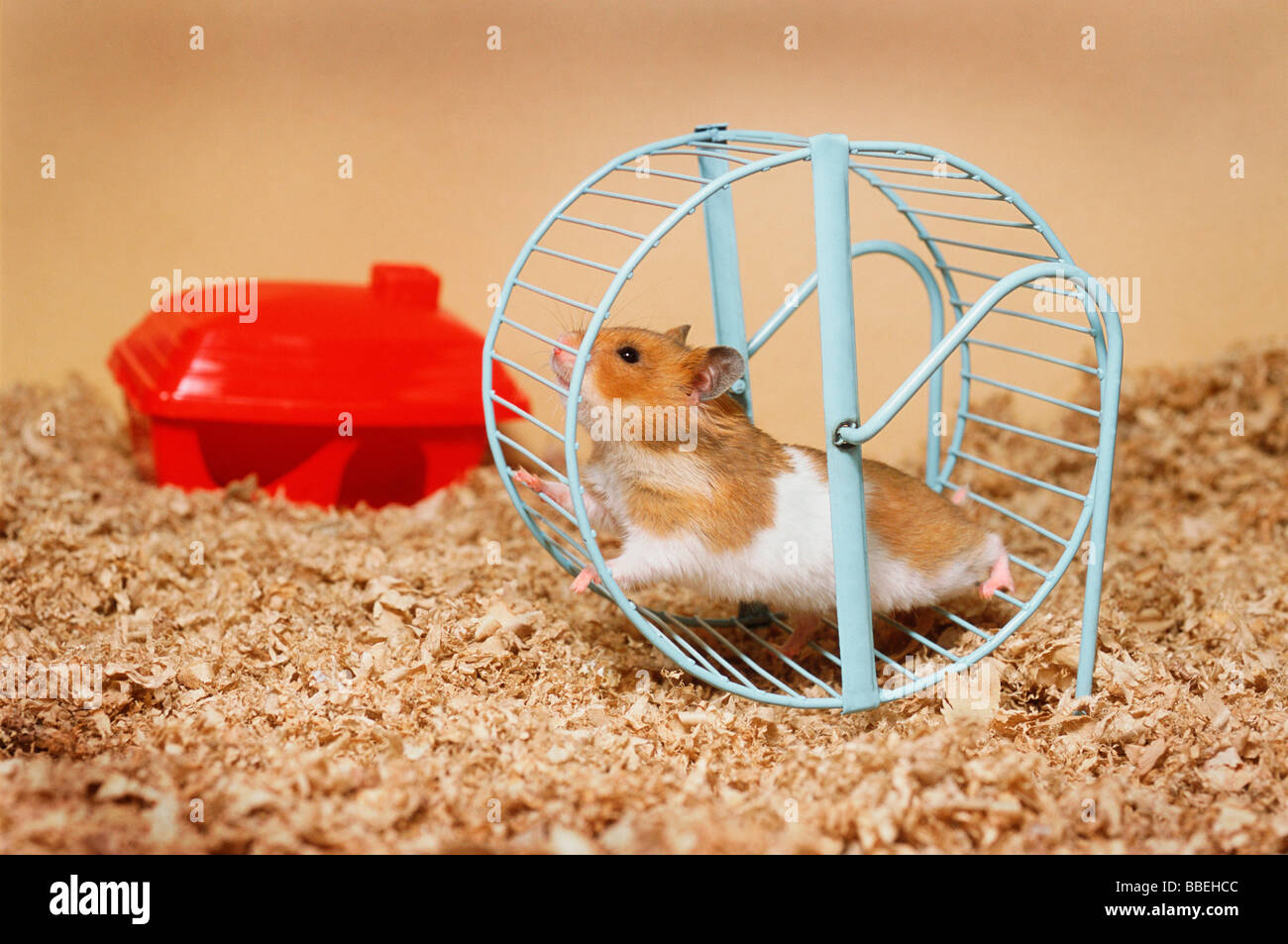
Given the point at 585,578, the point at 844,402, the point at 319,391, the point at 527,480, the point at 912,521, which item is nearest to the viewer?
the point at 844,402

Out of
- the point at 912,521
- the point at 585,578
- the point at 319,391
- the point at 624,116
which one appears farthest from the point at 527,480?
the point at 624,116

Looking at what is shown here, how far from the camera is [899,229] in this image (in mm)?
3955

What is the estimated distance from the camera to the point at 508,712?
81.7 inches

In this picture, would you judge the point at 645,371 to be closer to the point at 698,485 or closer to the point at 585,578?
the point at 698,485

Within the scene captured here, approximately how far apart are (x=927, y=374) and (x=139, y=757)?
4.73ft

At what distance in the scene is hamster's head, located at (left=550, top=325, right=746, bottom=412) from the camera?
2082 mm

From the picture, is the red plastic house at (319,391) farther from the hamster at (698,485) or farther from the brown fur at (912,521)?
the brown fur at (912,521)

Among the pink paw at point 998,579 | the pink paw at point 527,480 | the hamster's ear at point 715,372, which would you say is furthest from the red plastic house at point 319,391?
the pink paw at point 998,579

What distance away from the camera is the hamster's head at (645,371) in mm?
2082

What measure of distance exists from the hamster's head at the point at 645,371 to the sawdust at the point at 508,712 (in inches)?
23.3

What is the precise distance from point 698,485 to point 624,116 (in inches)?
87.9

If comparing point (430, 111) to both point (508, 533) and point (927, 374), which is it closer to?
point (508, 533)

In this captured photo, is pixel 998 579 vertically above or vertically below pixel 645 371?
below

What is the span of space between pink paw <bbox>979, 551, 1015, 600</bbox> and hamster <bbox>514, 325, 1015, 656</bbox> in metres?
0.25
